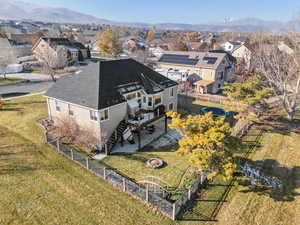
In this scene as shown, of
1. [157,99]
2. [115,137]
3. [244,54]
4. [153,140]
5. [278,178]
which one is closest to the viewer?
[278,178]

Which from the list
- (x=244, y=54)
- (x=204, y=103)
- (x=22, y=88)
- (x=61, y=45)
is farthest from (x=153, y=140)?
(x=61, y=45)

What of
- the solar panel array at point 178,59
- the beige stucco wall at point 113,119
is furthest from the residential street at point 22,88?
the solar panel array at point 178,59

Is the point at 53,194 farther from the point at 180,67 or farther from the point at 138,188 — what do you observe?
the point at 180,67

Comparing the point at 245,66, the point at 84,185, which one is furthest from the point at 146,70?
the point at 245,66

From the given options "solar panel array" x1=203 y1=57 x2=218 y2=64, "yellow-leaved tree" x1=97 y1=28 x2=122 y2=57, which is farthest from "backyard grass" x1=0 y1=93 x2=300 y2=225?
"yellow-leaved tree" x1=97 y1=28 x2=122 y2=57

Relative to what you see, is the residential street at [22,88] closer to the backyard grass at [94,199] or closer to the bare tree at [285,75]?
the backyard grass at [94,199]

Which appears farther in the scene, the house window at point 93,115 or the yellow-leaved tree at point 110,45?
the yellow-leaved tree at point 110,45

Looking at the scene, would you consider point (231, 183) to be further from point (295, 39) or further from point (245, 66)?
point (245, 66)
